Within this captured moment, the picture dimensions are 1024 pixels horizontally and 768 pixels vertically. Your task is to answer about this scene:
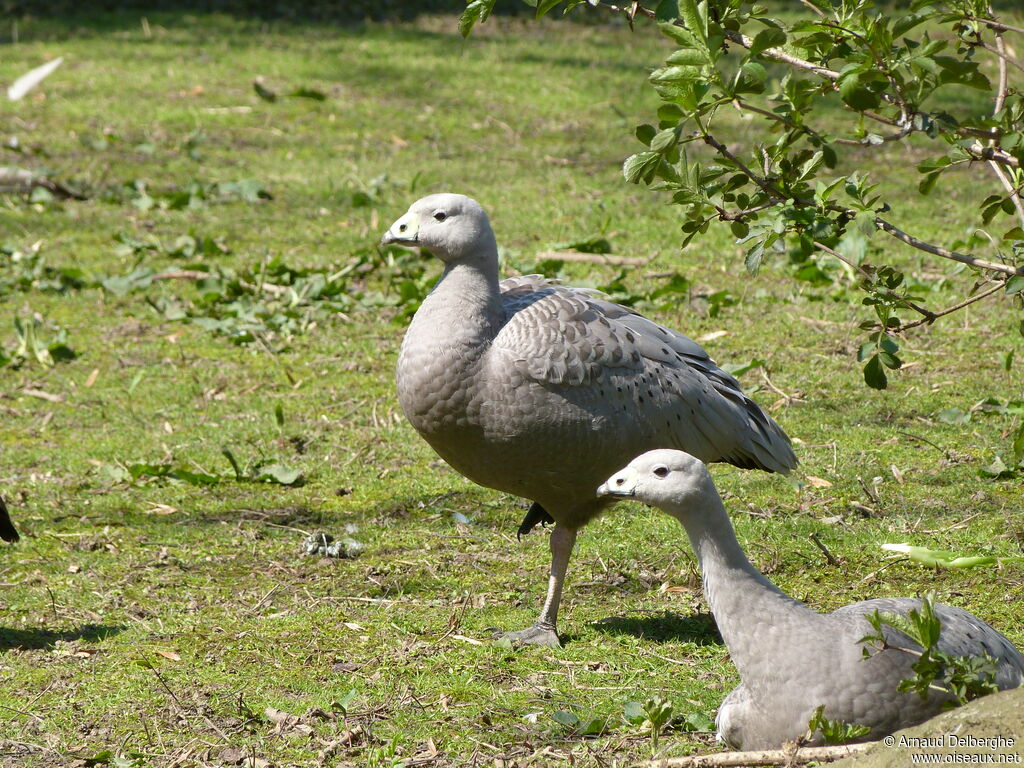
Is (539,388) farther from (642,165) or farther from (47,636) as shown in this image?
(47,636)

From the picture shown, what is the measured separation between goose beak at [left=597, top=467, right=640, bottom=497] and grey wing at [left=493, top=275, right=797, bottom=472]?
2.87 ft

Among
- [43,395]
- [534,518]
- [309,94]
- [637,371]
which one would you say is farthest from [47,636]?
[309,94]

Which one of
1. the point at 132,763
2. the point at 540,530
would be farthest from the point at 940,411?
the point at 132,763

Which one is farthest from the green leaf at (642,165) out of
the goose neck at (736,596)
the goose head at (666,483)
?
the goose neck at (736,596)

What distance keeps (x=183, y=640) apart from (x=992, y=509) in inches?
135

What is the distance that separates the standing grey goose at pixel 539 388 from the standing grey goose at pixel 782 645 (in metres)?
0.85

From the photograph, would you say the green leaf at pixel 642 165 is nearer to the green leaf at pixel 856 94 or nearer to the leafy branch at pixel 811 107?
the leafy branch at pixel 811 107

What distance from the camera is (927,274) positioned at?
8805mm

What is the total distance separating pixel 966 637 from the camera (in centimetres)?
348

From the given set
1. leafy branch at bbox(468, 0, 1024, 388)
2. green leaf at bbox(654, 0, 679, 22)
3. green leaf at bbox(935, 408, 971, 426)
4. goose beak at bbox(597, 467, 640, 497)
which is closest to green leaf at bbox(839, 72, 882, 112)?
leafy branch at bbox(468, 0, 1024, 388)

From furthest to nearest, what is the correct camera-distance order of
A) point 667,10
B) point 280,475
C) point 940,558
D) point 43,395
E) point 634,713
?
point 43,395
point 280,475
point 940,558
point 634,713
point 667,10

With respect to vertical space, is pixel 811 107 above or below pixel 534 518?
above

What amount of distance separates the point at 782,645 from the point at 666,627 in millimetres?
1388

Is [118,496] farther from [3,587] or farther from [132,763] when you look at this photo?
[132,763]
